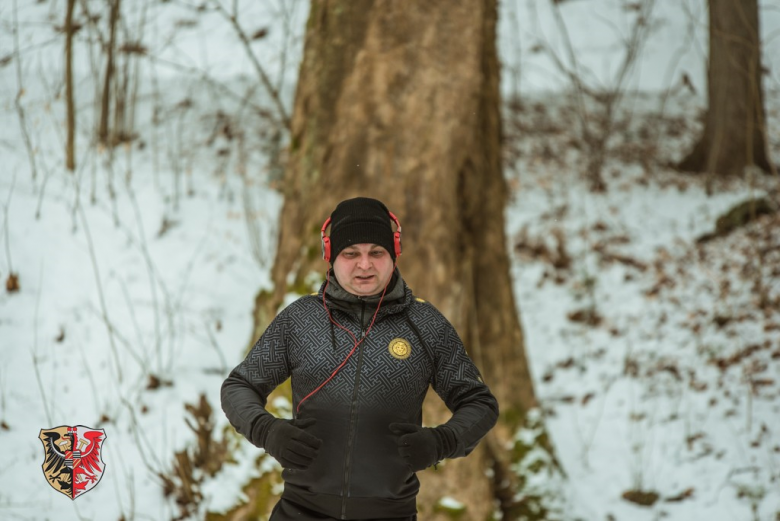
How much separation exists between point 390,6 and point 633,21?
11190 millimetres

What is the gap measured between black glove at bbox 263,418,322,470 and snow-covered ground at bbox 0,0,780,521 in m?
2.28

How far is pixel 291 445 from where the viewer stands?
1.79 meters

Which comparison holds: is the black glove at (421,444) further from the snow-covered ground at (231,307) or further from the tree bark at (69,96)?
the tree bark at (69,96)

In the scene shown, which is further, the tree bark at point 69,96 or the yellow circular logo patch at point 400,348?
the tree bark at point 69,96

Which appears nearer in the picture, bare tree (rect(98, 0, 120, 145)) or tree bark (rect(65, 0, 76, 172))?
tree bark (rect(65, 0, 76, 172))

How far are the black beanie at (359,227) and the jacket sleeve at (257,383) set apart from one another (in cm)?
27

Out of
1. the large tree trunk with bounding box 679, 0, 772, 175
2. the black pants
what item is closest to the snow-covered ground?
the large tree trunk with bounding box 679, 0, 772, 175

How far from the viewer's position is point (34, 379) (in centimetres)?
466

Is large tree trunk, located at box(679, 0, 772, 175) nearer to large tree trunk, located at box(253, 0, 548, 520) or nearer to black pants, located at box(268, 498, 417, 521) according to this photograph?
large tree trunk, located at box(253, 0, 548, 520)

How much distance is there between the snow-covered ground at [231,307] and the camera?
4715 mm

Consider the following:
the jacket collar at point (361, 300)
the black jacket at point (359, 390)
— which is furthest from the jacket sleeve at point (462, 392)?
the jacket collar at point (361, 300)

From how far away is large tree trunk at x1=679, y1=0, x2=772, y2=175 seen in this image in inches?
364

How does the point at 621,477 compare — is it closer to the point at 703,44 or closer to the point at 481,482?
the point at 481,482

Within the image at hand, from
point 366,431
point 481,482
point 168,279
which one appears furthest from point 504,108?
point 366,431
